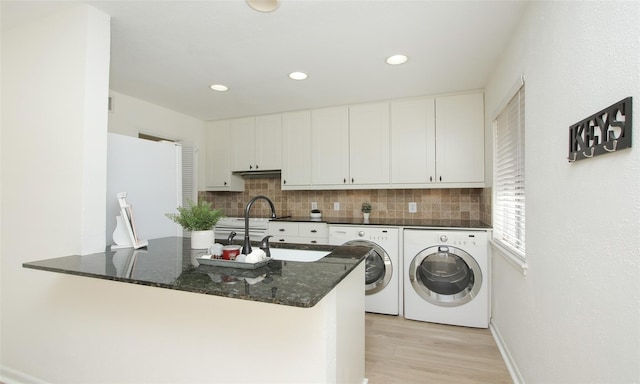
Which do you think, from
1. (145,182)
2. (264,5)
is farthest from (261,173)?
(264,5)

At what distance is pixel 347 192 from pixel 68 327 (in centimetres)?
286

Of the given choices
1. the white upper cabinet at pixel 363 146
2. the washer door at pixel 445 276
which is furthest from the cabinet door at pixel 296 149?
the washer door at pixel 445 276

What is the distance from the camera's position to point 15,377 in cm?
176

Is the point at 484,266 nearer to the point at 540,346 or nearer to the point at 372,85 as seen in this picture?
the point at 540,346

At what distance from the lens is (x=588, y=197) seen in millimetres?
985

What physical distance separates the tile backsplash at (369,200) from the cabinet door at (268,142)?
14.9 inches

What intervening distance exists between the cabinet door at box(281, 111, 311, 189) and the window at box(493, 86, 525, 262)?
2015mm

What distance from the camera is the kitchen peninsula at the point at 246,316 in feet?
3.56

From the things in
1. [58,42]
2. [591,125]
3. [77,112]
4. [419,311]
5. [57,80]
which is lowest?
[419,311]

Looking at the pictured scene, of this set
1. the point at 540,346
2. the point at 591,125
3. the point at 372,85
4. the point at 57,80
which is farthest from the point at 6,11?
the point at 540,346

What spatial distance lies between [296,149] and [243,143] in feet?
2.64

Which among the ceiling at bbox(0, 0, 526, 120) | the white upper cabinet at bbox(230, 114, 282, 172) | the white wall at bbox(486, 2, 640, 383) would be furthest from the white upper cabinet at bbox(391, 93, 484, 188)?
the white upper cabinet at bbox(230, 114, 282, 172)

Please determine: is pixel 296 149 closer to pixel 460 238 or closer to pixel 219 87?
pixel 219 87

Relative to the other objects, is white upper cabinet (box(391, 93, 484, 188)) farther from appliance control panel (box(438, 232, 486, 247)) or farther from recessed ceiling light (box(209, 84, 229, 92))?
recessed ceiling light (box(209, 84, 229, 92))
